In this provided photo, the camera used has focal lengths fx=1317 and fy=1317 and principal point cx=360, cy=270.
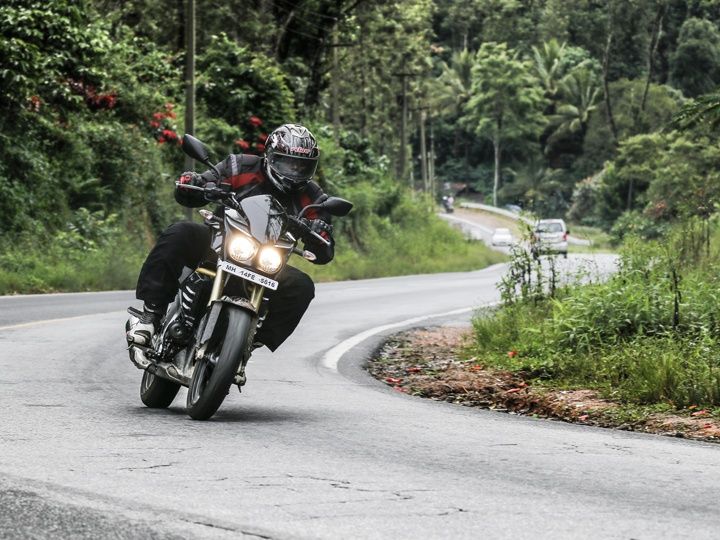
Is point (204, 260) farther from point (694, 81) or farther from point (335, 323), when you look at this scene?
point (694, 81)

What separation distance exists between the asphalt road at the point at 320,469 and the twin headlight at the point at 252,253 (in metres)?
0.99

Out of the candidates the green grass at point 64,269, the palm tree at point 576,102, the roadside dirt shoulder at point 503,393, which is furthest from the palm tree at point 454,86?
the roadside dirt shoulder at point 503,393

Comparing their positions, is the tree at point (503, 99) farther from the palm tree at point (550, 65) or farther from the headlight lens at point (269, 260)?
the headlight lens at point (269, 260)

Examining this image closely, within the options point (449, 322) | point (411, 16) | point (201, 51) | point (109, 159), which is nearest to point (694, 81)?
point (411, 16)

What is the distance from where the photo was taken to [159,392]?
884 cm

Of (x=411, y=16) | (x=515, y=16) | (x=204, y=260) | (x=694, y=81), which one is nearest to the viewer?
(x=204, y=260)

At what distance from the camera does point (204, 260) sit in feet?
28.3

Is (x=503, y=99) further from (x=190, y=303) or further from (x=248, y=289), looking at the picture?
(x=248, y=289)

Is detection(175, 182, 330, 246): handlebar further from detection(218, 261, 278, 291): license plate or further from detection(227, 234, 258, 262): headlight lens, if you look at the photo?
detection(218, 261, 278, 291): license plate

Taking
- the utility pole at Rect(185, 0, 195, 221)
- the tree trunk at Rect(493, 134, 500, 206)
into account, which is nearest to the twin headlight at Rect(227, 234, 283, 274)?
the utility pole at Rect(185, 0, 195, 221)

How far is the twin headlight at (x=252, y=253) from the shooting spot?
26.4 feet

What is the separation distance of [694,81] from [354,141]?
5056 cm

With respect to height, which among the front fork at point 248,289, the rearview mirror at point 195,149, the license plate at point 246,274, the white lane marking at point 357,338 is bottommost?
the white lane marking at point 357,338

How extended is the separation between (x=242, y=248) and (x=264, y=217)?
0.28 meters
